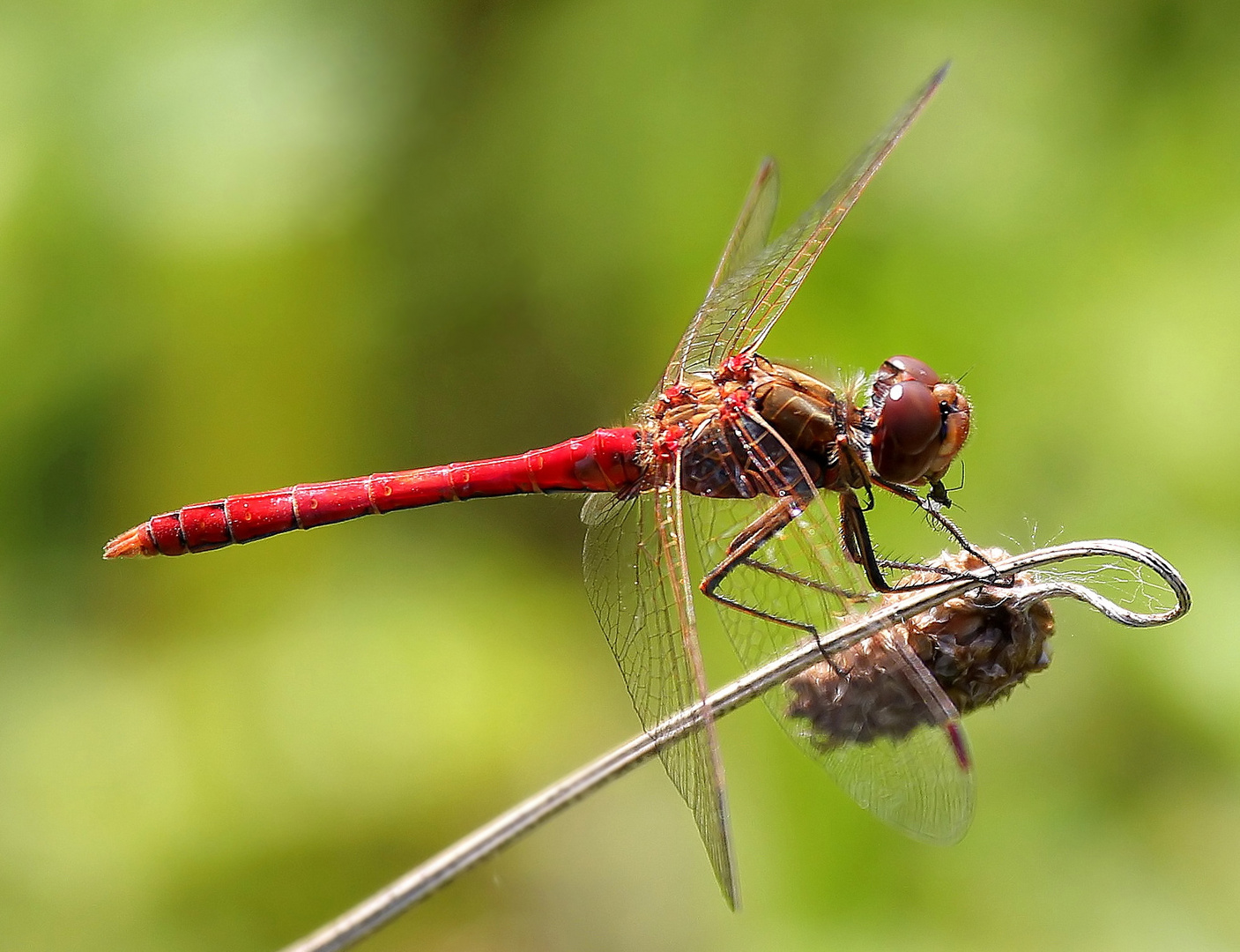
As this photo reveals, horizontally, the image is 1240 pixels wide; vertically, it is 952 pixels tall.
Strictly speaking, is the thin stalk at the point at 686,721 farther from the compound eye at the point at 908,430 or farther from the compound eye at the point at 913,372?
the compound eye at the point at 913,372

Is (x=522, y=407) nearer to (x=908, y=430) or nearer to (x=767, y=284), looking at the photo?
(x=767, y=284)

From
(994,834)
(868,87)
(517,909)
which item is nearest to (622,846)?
(517,909)

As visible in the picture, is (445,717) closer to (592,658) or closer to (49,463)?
(592,658)

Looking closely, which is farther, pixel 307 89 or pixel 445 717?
pixel 307 89

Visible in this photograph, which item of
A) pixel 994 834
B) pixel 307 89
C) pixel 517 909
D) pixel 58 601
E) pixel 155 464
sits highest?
pixel 307 89

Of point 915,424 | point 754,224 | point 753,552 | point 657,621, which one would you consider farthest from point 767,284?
point 657,621

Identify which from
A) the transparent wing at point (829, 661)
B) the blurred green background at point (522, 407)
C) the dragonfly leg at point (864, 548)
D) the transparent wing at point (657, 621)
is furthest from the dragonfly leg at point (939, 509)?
the transparent wing at point (657, 621)

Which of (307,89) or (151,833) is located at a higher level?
(307,89)

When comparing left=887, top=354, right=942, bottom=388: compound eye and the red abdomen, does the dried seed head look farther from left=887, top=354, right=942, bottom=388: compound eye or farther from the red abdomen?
the red abdomen
